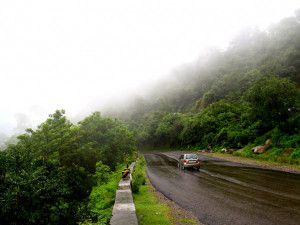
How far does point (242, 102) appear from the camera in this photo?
51.7m

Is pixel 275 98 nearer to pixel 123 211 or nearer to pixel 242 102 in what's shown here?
pixel 123 211

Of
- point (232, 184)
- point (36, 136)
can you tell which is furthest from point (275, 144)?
point (36, 136)

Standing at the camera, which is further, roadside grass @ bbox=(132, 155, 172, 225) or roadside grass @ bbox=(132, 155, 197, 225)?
roadside grass @ bbox=(132, 155, 172, 225)

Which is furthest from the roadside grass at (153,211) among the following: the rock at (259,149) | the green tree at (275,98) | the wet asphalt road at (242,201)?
the rock at (259,149)

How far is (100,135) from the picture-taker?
95.2 ft

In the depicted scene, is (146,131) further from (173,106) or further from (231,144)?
(231,144)

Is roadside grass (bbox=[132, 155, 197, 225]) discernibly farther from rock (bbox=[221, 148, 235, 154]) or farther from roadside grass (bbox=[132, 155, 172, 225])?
rock (bbox=[221, 148, 235, 154])

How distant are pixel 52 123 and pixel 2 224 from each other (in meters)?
31.4

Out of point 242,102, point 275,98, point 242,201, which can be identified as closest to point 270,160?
point 275,98

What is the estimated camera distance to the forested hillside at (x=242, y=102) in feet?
73.5

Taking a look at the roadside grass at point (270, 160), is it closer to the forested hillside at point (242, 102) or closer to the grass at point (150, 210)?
the forested hillside at point (242, 102)

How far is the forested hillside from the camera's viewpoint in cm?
2239


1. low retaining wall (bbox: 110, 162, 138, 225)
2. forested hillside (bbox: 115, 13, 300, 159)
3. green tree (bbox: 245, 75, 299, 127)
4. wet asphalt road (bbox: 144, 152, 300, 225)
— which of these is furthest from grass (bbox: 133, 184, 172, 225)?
green tree (bbox: 245, 75, 299, 127)

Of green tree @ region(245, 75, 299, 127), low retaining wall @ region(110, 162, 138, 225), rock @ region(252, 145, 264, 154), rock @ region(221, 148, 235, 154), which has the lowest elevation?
rock @ region(221, 148, 235, 154)
